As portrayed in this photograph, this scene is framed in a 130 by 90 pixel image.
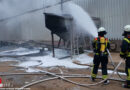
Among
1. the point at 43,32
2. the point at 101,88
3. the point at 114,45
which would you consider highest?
the point at 43,32

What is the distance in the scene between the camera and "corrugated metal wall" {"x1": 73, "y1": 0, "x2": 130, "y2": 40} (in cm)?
845

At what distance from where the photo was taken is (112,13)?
905 cm

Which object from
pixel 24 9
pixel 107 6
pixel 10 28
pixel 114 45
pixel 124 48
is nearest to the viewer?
pixel 124 48

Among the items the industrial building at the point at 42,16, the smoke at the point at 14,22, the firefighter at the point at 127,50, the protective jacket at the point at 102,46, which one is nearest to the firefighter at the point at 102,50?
the protective jacket at the point at 102,46

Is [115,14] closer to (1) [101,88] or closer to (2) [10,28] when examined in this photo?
(1) [101,88]

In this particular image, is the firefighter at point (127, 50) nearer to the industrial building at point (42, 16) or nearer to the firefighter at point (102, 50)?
the firefighter at point (102, 50)

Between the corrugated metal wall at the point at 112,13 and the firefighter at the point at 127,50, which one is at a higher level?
the corrugated metal wall at the point at 112,13

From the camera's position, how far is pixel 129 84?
3553mm

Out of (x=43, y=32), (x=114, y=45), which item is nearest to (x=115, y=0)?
(x=114, y=45)

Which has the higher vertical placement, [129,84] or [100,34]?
[100,34]

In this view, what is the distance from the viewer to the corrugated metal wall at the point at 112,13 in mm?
8453

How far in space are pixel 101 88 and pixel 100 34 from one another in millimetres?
1383

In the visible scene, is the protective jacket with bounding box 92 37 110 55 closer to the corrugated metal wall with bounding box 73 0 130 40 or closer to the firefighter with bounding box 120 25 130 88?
the firefighter with bounding box 120 25 130 88

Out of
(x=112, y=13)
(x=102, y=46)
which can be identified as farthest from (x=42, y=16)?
(x=102, y=46)
